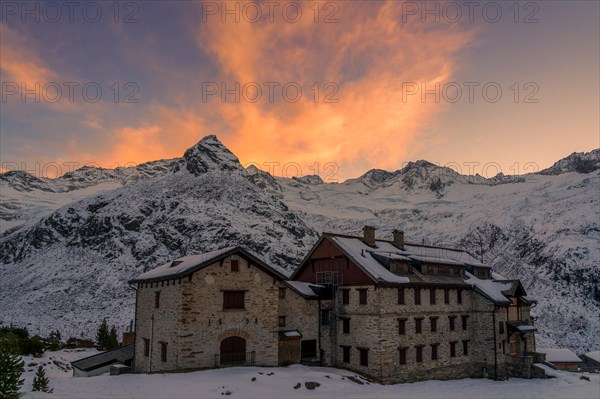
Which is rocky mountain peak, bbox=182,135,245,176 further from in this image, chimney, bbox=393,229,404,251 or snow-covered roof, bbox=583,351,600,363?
snow-covered roof, bbox=583,351,600,363

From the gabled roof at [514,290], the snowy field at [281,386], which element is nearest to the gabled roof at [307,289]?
the snowy field at [281,386]

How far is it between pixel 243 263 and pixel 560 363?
138 feet

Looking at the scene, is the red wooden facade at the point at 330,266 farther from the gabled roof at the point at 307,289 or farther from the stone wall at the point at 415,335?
the gabled roof at the point at 307,289

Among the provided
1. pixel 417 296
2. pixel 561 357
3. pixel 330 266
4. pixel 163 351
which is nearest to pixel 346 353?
pixel 417 296

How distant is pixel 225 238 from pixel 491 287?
9749 centimetres

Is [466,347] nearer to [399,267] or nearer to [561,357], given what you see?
[399,267]

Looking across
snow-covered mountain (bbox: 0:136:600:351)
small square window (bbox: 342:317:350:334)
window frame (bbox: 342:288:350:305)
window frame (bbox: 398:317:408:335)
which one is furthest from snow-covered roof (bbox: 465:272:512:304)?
snow-covered mountain (bbox: 0:136:600:351)

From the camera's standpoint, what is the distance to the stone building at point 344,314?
32.6m

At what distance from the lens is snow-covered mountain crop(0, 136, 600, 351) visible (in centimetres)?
9906

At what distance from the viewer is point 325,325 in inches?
1583

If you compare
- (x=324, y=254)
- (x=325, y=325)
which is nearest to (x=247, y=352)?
(x=325, y=325)

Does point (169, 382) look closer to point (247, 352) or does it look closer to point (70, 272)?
point (247, 352)

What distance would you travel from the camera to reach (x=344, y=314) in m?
39.5

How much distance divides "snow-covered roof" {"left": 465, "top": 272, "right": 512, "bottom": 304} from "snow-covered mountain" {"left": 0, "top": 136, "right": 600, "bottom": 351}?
4160cm
